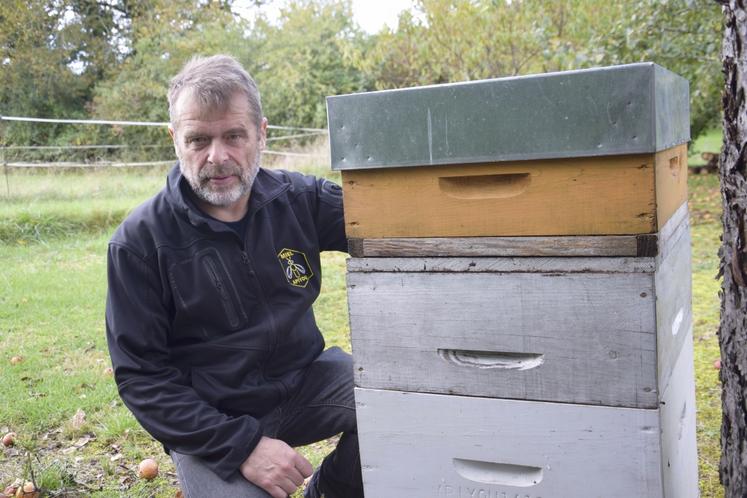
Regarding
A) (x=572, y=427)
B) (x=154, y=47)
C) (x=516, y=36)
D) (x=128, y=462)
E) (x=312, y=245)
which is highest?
(x=154, y=47)

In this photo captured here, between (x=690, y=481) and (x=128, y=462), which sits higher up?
(x=690, y=481)

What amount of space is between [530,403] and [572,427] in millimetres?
98

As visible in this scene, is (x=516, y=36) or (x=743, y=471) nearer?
(x=743, y=471)

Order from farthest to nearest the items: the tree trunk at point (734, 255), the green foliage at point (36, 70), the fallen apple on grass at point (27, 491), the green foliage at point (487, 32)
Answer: the green foliage at point (36, 70), the green foliage at point (487, 32), the fallen apple on grass at point (27, 491), the tree trunk at point (734, 255)

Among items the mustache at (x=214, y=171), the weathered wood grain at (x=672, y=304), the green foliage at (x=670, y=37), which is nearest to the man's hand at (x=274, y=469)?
the mustache at (x=214, y=171)

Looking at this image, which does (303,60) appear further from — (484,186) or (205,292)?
(484,186)

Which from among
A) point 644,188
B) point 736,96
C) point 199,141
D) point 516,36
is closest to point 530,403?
point 644,188

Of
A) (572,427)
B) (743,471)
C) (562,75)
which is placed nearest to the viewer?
(562,75)

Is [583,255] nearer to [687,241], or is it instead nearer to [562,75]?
[562,75]

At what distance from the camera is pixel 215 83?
2072 mm

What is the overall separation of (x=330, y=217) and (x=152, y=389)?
0.76 metres

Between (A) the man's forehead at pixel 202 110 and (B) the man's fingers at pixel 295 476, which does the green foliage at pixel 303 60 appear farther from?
(B) the man's fingers at pixel 295 476

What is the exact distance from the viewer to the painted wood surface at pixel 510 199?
1.45 meters

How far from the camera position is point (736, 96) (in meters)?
1.76
